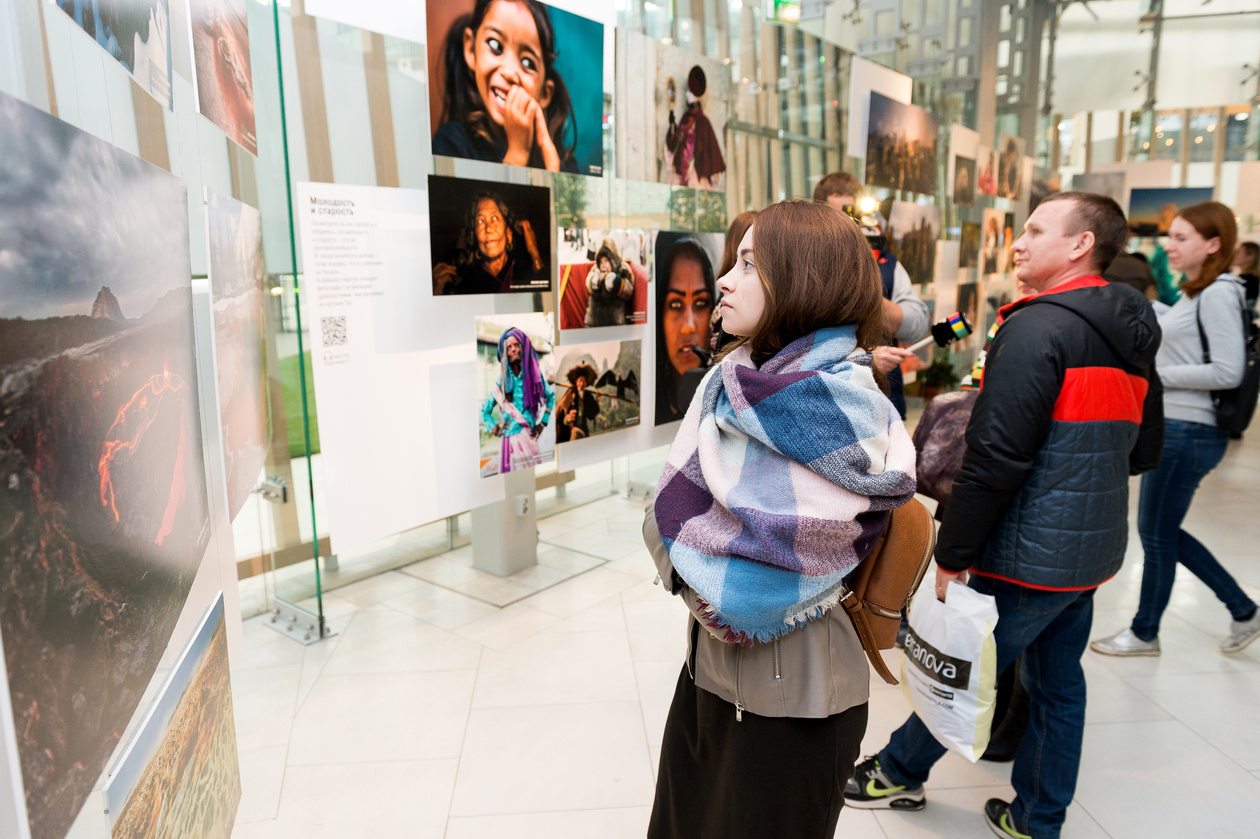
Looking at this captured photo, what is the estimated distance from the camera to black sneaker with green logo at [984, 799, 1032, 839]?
95.0 inches

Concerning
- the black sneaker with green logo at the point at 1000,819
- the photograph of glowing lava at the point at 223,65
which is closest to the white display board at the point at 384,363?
the photograph of glowing lava at the point at 223,65

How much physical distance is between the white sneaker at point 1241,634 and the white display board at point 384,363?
369cm

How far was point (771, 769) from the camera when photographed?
157 centimetres

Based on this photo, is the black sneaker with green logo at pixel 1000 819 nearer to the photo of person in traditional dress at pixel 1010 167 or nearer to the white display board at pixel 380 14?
the white display board at pixel 380 14

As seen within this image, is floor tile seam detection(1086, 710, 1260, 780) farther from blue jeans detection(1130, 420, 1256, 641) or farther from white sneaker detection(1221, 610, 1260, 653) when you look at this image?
white sneaker detection(1221, 610, 1260, 653)

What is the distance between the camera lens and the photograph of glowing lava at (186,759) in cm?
92

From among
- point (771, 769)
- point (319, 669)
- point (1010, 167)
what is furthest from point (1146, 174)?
point (771, 769)

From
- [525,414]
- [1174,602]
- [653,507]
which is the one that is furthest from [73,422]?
[1174,602]

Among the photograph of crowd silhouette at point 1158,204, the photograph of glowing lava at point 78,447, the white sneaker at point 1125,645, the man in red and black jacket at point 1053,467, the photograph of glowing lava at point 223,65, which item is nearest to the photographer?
the photograph of glowing lava at point 78,447

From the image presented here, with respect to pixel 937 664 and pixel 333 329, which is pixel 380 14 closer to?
pixel 333 329

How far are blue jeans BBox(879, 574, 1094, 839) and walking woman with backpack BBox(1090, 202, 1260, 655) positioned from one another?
1608mm

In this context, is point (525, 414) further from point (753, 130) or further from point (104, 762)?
point (104, 762)

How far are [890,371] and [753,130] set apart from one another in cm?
289

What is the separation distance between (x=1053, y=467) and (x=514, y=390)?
8.00 ft
